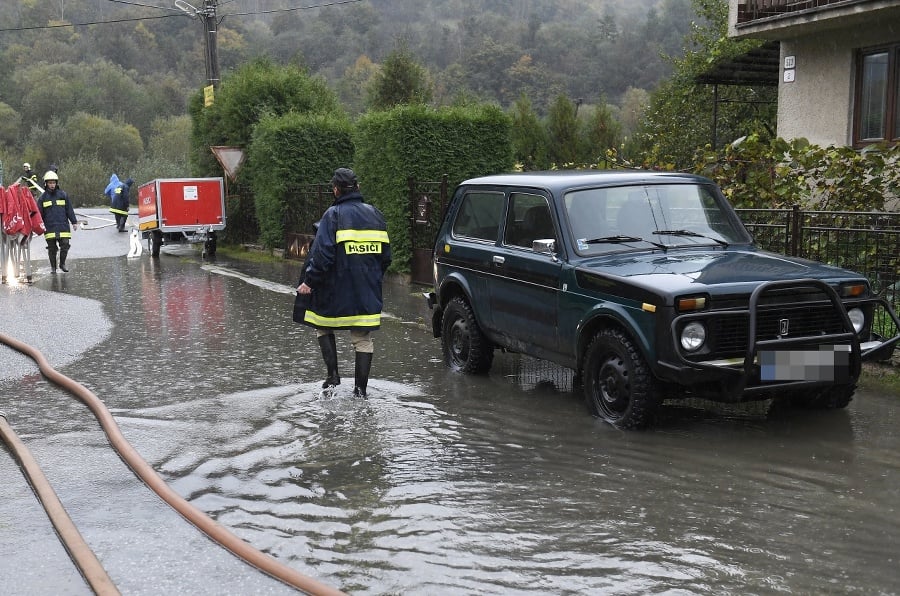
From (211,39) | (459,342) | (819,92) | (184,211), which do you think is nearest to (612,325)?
(459,342)

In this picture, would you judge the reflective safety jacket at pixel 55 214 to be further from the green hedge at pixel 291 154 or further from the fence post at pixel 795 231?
the fence post at pixel 795 231

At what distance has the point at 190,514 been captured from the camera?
5.40 m

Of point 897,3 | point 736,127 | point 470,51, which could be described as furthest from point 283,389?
point 470,51

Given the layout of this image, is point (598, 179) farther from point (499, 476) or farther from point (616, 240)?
point (499, 476)

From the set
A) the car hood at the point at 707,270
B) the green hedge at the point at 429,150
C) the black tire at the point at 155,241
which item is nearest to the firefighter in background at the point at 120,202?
the black tire at the point at 155,241

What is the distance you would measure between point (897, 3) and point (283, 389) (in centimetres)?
1023

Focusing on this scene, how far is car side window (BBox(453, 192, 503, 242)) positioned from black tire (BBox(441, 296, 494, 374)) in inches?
25.0

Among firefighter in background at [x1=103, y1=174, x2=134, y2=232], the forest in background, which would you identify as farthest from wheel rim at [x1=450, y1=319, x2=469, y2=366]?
the forest in background

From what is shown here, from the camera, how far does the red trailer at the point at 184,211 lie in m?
24.4

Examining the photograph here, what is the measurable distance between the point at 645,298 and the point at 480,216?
8.85 feet

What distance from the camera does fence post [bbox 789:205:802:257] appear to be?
10.3 m

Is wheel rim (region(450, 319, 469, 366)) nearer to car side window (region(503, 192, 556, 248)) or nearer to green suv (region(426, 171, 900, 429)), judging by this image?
green suv (region(426, 171, 900, 429))

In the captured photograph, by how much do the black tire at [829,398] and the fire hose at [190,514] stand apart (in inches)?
178

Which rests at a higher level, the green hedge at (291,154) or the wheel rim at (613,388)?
the green hedge at (291,154)
